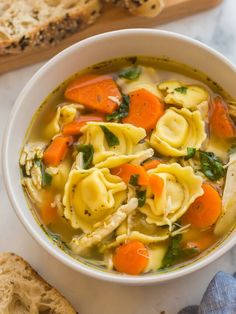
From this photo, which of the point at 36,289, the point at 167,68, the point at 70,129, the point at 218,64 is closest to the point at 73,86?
the point at 70,129

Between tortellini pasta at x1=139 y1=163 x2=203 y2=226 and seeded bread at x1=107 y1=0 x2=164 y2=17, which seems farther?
seeded bread at x1=107 y1=0 x2=164 y2=17

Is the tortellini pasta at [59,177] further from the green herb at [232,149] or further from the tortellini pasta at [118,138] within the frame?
the green herb at [232,149]

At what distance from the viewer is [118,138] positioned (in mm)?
3137

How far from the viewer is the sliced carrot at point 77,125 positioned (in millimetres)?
3178

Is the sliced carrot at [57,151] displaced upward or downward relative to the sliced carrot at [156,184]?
downward

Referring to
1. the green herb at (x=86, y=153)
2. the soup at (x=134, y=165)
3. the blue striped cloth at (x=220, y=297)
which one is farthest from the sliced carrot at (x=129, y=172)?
the blue striped cloth at (x=220, y=297)

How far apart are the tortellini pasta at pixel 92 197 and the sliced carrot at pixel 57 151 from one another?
0.37 ft

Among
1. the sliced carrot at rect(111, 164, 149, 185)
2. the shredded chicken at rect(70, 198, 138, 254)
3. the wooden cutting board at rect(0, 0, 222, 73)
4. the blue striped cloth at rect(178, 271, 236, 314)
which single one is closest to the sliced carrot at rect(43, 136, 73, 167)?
the sliced carrot at rect(111, 164, 149, 185)

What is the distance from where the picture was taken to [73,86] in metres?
3.26

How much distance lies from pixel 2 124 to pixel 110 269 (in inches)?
37.9

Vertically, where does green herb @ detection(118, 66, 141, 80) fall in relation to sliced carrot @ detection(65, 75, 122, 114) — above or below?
above

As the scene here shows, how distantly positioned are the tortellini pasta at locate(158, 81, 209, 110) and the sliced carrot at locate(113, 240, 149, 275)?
25.2 inches

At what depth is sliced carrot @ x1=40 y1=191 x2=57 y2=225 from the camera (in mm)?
3111

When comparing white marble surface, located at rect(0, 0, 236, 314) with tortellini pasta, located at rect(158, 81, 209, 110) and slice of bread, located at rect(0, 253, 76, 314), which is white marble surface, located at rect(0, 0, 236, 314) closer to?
slice of bread, located at rect(0, 253, 76, 314)
